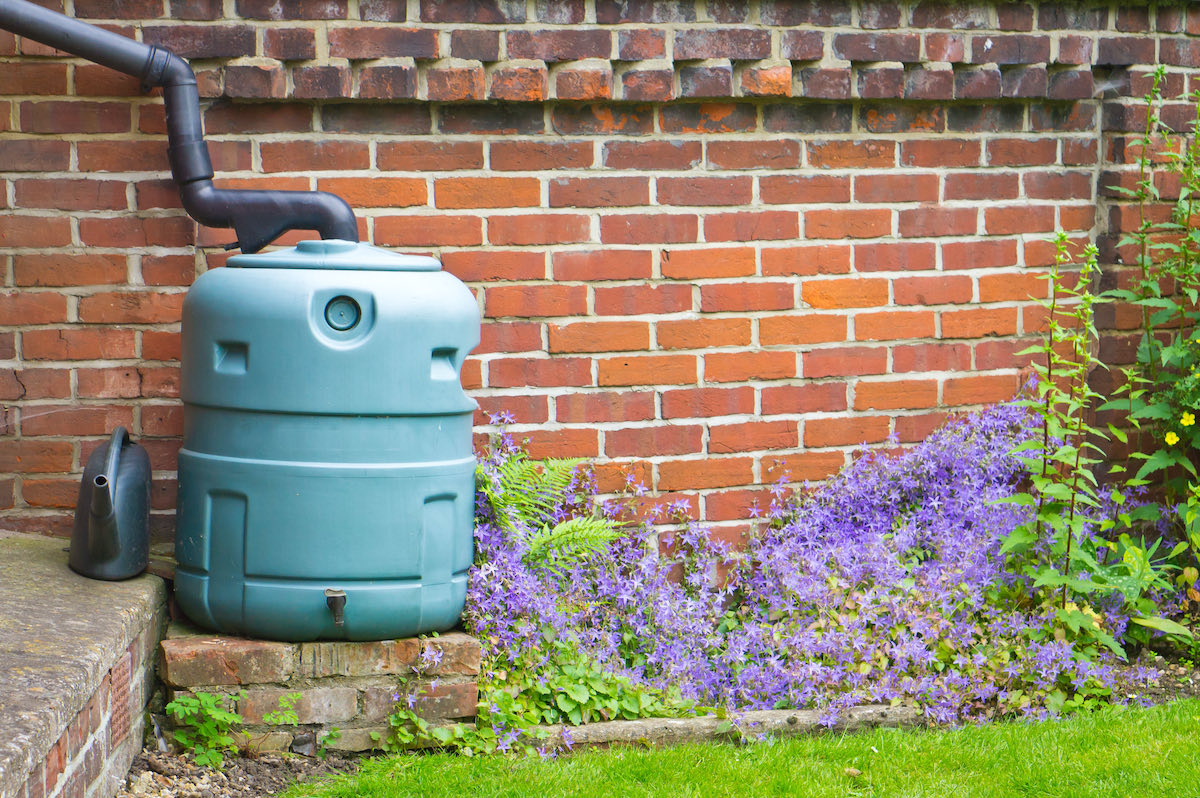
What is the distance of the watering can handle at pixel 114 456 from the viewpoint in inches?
100

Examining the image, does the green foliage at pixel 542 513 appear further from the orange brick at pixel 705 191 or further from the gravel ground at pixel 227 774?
the orange brick at pixel 705 191

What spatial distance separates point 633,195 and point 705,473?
0.89 metres

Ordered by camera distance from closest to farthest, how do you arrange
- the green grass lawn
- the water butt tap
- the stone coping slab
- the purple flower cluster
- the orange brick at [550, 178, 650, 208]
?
the stone coping slab, the green grass lawn, the water butt tap, the purple flower cluster, the orange brick at [550, 178, 650, 208]

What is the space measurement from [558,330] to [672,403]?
16.7 inches

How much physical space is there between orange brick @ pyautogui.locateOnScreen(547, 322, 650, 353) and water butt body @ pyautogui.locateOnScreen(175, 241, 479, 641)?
61cm

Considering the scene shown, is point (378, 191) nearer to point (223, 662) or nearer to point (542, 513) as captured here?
point (542, 513)

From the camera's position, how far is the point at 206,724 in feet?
8.27

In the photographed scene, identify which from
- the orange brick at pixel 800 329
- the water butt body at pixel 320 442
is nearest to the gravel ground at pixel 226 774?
the water butt body at pixel 320 442

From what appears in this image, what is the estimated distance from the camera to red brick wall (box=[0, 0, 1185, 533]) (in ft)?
9.53

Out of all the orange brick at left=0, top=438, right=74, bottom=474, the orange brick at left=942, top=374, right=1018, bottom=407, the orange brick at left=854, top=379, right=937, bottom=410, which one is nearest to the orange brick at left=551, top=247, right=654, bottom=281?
the orange brick at left=854, top=379, right=937, bottom=410

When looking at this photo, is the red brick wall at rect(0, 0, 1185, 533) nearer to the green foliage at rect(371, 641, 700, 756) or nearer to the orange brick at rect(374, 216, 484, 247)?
the orange brick at rect(374, 216, 484, 247)

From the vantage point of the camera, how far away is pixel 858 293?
3.43 metres

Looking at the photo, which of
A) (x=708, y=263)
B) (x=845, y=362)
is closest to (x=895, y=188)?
(x=845, y=362)

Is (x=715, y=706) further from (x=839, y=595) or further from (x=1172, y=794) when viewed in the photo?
(x=1172, y=794)
